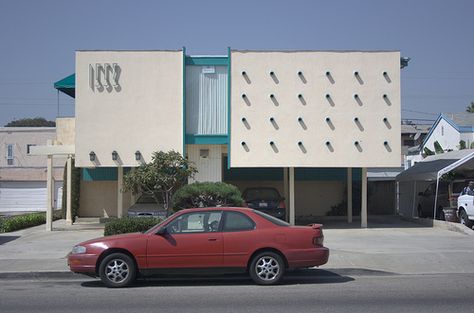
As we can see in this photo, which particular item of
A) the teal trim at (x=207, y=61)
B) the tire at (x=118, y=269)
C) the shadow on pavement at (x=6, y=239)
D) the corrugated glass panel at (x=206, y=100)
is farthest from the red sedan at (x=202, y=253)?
the teal trim at (x=207, y=61)

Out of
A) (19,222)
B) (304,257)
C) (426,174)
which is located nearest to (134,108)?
(19,222)

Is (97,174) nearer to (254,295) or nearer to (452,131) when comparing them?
(254,295)

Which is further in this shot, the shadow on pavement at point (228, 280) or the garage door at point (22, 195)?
the garage door at point (22, 195)

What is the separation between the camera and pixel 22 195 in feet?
132

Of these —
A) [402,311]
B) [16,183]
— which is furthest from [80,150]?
[16,183]

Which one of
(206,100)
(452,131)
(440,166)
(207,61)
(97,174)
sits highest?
(207,61)

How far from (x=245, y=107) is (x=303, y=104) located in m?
2.16

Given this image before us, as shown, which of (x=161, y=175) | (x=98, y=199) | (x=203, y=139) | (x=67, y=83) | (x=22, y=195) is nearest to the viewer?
(x=161, y=175)

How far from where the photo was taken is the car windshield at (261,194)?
23.1m

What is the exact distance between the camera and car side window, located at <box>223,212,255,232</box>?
1133cm

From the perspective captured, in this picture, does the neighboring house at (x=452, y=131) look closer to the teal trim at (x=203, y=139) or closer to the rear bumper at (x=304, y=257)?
the teal trim at (x=203, y=139)

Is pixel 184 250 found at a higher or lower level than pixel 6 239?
higher

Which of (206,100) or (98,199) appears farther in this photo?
(98,199)

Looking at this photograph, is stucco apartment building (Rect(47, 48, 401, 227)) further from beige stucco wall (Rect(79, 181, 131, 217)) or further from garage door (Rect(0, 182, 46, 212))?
garage door (Rect(0, 182, 46, 212))
